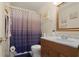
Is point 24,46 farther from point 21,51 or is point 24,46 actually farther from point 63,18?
point 63,18

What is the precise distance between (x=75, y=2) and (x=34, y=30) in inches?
66.1

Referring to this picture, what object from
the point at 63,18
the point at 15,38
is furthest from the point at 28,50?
the point at 63,18

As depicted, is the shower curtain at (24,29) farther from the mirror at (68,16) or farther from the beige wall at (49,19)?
the mirror at (68,16)

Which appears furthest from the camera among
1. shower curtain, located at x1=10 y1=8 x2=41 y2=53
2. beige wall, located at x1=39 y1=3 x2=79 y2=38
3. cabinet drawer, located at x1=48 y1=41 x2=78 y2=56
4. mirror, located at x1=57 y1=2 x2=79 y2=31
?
shower curtain, located at x1=10 y1=8 x2=41 y2=53

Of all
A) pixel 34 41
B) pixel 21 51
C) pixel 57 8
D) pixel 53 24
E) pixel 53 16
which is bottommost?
pixel 21 51

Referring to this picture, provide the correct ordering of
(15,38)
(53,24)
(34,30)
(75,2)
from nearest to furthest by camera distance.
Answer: (75,2) → (53,24) → (15,38) → (34,30)

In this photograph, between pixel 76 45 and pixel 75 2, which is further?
pixel 75 2

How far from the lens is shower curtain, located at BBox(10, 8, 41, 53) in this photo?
9.46ft

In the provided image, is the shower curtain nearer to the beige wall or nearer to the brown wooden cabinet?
the beige wall

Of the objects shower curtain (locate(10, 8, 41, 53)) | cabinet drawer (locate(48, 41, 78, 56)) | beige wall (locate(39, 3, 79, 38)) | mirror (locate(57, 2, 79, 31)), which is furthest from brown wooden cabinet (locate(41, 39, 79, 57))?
shower curtain (locate(10, 8, 41, 53))

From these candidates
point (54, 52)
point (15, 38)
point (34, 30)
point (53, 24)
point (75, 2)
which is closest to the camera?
point (54, 52)

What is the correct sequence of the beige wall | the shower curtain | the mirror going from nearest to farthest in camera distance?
1. the mirror
2. the beige wall
3. the shower curtain

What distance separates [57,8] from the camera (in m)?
2.41

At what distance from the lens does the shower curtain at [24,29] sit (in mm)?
2883
